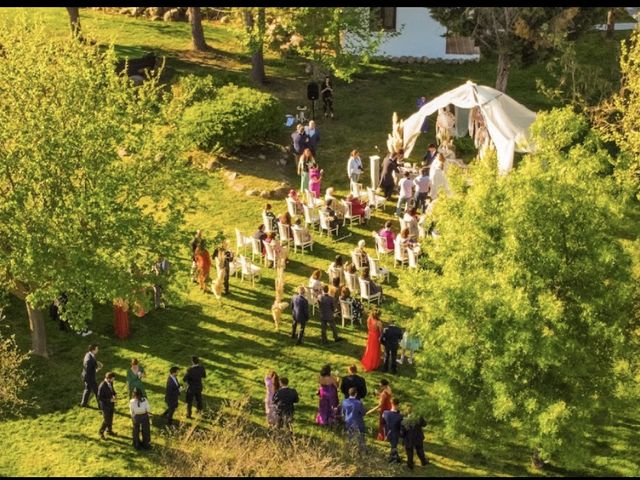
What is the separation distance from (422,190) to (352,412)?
11.1m

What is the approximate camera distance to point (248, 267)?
2717 cm

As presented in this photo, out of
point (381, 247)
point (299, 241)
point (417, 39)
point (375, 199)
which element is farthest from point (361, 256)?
point (417, 39)

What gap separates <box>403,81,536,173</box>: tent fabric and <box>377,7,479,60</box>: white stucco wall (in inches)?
474

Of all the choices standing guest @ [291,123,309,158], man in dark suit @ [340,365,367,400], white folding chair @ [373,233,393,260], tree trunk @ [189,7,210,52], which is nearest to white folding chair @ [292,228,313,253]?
white folding chair @ [373,233,393,260]

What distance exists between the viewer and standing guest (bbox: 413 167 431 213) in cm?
3002

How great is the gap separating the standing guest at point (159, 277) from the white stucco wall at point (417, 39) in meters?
21.8

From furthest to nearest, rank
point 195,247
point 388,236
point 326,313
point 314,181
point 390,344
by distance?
point 314,181 < point 388,236 < point 195,247 < point 326,313 < point 390,344

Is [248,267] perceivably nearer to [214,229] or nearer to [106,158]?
[214,229]

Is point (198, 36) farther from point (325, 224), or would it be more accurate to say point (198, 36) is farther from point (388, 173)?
point (325, 224)

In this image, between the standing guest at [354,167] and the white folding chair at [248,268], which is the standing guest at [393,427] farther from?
the standing guest at [354,167]

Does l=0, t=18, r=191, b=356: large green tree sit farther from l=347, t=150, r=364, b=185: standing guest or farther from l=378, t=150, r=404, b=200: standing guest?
l=378, t=150, r=404, b=200: standing guest

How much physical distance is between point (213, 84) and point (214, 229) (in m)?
10.6

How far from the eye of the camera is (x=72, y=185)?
853 inches

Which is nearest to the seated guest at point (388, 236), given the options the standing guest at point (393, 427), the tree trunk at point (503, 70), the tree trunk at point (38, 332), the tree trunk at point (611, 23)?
the standing guest at point (393, 427)
